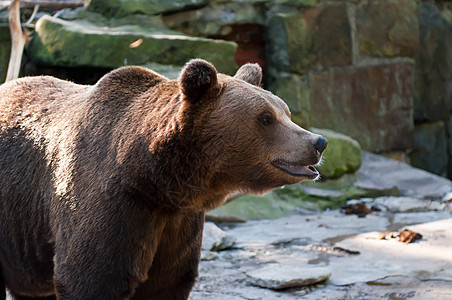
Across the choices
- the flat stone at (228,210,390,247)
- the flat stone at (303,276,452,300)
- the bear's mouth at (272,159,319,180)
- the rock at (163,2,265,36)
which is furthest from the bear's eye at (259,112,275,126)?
the rock at (163,2,265,36)

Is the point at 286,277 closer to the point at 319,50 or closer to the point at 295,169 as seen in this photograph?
the point at 295,169

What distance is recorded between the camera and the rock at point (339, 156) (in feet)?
26.3

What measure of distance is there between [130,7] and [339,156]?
3071 millimetres

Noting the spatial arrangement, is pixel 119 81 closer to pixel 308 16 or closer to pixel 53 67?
pixel 53 67

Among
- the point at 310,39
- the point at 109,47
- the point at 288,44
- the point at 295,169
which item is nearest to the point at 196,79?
the point at 295,169

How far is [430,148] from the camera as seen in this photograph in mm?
10477

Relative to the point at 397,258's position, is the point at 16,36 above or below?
above

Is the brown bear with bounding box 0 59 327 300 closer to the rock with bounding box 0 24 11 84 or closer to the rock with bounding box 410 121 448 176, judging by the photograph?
the rock with bounding box 0 24 11 84

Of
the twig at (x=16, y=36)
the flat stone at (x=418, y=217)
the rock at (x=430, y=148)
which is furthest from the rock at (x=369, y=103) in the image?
the twig at (x=16, y=36)

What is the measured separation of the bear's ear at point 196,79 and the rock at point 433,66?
309 inches

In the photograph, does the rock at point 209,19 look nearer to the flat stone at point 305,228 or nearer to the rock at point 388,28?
the rock at point 388,28

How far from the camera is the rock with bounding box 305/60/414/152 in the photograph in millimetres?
8992

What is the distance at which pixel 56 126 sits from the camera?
338cm

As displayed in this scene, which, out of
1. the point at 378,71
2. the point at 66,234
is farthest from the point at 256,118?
the point at 378,71
